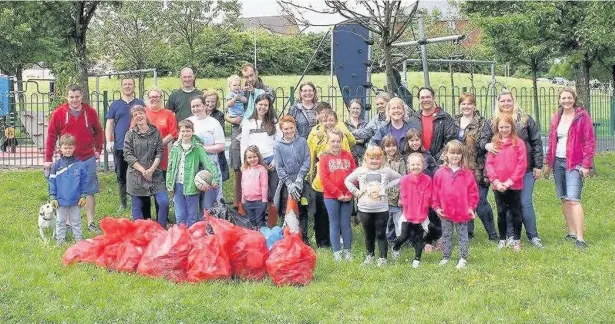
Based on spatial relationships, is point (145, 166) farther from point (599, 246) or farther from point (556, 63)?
point (556, 63)

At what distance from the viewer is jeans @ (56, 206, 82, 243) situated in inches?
348

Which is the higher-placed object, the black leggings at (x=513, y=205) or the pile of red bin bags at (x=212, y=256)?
the black leggings at (x=513, y=205)

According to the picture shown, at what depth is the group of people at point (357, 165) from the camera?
8.14 metres

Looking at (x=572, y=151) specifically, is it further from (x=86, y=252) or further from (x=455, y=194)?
(x=86, y=252)

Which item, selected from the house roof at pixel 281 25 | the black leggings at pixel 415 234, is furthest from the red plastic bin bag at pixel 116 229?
the house roof at pixel 281 25

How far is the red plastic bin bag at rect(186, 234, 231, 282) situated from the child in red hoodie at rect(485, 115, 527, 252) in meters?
3.22

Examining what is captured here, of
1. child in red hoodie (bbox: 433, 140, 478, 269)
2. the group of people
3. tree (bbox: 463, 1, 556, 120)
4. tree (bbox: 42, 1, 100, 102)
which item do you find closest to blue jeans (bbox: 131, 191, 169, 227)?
the group of people

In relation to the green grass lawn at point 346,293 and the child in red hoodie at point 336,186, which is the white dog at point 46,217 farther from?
the child in red hoodie at point 336,186

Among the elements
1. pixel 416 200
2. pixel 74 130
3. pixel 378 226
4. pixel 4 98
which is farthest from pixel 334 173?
pixel 4 98

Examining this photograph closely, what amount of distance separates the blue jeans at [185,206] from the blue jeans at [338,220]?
1.55m

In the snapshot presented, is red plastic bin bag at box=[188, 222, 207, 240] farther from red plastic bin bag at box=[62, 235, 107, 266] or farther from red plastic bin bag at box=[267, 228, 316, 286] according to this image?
red plastic bin bag at box=[62, 235, 107, 266]

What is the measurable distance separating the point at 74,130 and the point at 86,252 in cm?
207

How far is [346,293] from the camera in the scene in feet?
23.0

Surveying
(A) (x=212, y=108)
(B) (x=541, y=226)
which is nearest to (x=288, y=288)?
(A) (x=212, y=108)
